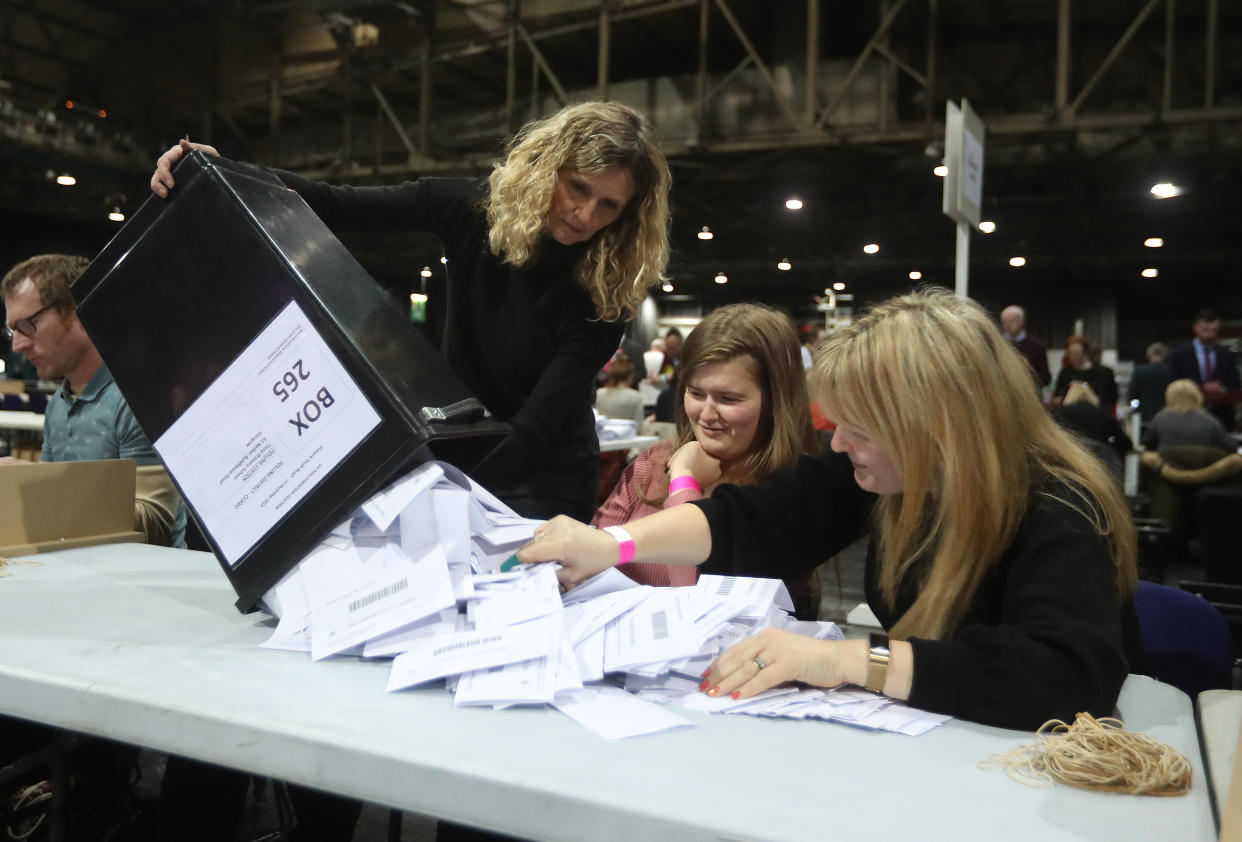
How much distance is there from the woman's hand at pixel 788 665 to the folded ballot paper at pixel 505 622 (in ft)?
0.05

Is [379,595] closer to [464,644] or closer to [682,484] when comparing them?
[464,644]

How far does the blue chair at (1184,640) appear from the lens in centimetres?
143

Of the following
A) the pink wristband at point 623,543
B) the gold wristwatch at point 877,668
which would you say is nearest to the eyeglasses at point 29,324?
the pink wristband at point 623,543

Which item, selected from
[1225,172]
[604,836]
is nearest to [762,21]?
[1225,172]

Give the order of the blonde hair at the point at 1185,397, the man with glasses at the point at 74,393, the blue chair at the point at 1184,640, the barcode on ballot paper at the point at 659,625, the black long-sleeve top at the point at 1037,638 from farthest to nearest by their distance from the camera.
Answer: the blonde hair at the point at 1185,397 < the man with glasses at the point at 74,393 < the blue chair at the point at 1184,640 < the barcode on ballot paper at the point at 659,625 < the black long-sleeve top at the point at 1037,638

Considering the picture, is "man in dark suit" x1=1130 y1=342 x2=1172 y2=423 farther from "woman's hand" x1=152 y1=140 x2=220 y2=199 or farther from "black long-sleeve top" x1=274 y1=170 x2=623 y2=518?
"woman's hand" x1=152 y1=140 x2=220 y2=199

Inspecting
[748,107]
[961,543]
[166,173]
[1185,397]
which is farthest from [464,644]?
[748,107]

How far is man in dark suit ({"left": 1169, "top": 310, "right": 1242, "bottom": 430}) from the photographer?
6887mm

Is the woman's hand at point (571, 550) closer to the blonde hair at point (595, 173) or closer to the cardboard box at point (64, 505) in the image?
the blonde hair at point (595, 173)

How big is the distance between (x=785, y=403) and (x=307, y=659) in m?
1.04

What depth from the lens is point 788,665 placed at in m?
0.98

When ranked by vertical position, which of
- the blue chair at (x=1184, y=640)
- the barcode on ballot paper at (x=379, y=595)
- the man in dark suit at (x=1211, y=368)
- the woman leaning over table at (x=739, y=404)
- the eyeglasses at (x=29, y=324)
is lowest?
the blue chair at (x=1184, y=640)

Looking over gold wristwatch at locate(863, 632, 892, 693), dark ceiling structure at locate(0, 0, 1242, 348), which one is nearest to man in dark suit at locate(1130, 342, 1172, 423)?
dark ceiling structure at locate(0, 0, 1242, 348)

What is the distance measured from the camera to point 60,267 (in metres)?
2.19
